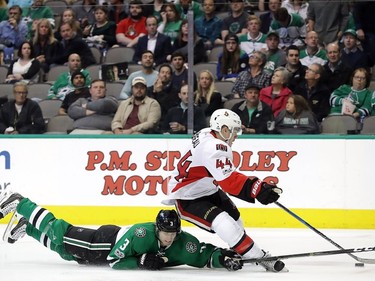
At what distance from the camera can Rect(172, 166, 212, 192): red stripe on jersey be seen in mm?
7652

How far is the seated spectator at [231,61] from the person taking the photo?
10.7 meters

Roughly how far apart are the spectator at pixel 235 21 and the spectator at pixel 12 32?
6.91ft

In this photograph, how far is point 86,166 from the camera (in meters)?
10.3

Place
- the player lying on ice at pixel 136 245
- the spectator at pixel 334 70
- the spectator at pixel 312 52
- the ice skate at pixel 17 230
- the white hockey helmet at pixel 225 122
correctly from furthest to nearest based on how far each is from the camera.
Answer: the spectator at pixel 312 52 < the spectator at pixel 334 70 < the ice skate at pixel 17 230 < the white hockey helmet at pixel 225 122 < the player lying on ice at pixel 136 245

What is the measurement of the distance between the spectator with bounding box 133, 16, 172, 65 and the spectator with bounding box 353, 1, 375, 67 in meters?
1.90

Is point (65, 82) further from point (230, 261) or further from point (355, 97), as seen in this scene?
point (230, 261)

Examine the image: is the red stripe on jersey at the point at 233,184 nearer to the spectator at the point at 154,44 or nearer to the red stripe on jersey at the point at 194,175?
the red stripe on jersey at the point at 194,175

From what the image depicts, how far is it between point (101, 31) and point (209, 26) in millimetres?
1213

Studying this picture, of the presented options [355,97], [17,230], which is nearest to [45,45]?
[355,97]

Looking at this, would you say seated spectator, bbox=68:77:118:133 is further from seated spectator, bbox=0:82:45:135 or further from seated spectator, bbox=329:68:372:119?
seated spectator, bbox=329:68:372:119

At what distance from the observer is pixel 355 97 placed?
1011 cm

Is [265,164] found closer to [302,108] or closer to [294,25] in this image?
[302,108]

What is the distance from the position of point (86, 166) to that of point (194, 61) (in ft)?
4.89

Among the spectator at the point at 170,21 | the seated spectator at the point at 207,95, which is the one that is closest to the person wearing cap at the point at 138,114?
the seated spectator at the point at 207,95
